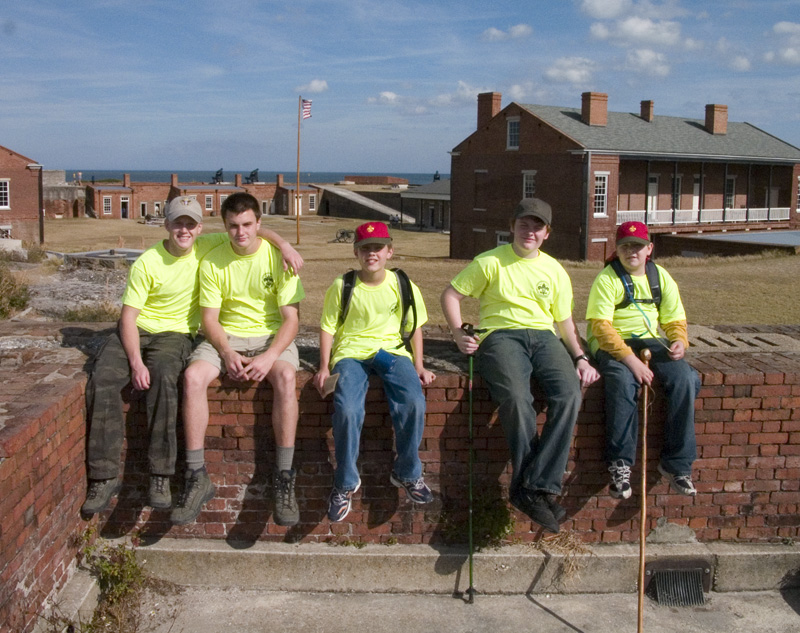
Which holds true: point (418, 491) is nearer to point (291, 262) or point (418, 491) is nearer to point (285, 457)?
point (285, 457)

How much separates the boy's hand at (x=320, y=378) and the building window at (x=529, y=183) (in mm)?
36646

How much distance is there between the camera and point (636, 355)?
188 inches

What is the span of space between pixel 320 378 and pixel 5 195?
48057 millimetres

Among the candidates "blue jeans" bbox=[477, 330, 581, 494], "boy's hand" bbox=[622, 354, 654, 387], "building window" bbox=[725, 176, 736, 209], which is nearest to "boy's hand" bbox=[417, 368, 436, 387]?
"blue jeans" bbox=[477, 330, 581, 494]

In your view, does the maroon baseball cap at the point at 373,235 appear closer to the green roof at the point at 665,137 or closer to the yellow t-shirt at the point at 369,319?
the yellow t-shirt at the point at 369,319

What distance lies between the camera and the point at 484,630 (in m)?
4.27

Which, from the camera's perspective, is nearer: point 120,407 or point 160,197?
point 120,407

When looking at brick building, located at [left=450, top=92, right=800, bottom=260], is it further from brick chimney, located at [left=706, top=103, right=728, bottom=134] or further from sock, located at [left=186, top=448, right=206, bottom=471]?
sock, located at [left=186, top=448, right=206, bottom=471]

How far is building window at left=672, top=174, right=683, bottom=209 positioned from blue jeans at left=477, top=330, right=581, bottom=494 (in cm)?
4028

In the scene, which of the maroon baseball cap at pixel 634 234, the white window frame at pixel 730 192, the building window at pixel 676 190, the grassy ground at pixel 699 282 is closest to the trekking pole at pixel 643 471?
the maroon baseball cap at pixel 634 234

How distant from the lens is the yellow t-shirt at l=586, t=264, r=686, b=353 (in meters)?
4.84

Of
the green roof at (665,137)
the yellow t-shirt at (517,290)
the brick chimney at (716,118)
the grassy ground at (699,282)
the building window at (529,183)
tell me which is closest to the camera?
the yellow t-shirt at (517,290)

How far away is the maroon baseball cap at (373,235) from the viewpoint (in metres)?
4.59

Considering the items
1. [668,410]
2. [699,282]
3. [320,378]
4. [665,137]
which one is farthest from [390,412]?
[665,137]
